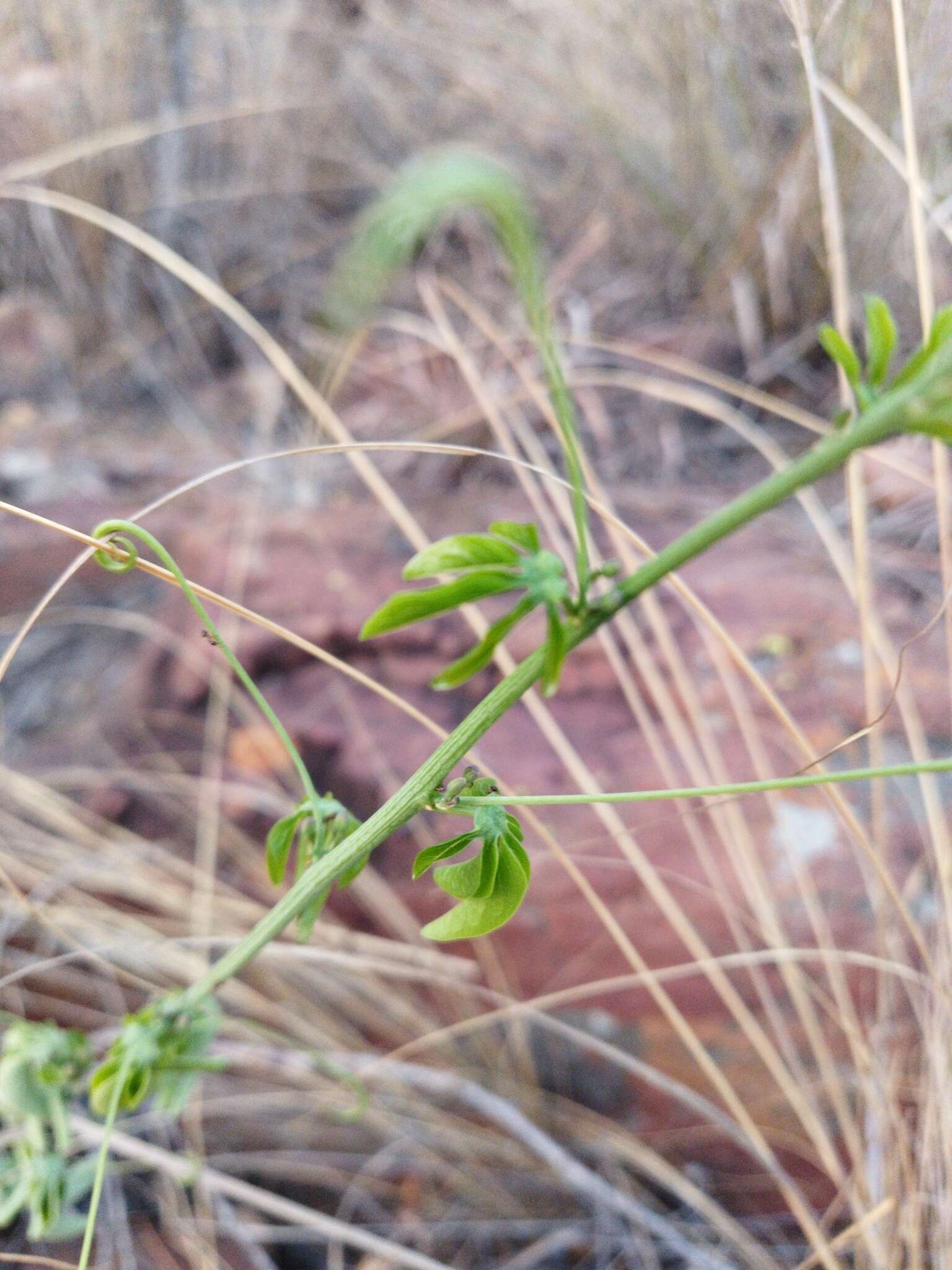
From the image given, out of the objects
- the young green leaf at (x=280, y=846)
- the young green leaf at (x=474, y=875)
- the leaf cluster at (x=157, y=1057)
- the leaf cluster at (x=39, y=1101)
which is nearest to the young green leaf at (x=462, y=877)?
the young green leaf at (x=474, y=875)

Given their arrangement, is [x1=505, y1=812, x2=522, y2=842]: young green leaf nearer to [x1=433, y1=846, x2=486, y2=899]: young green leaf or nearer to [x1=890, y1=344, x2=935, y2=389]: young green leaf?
[x1=433, y1=846, x2=486, y2=899]: young green leaf

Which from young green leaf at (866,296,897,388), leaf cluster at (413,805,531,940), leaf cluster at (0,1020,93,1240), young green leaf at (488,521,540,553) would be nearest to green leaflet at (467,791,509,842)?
leaf cluster at (413,805,531,940)

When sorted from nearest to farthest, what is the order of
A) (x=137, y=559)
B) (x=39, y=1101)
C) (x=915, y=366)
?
(x=915, y=366)
(x=137, y=559)
(x=39, y=1101)

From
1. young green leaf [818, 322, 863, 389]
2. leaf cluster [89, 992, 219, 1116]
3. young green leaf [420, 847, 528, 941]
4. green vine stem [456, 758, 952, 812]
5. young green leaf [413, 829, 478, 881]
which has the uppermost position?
young green leaf [818, 322, 863, 389]

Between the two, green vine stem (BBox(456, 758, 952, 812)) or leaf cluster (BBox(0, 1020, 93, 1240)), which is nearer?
green vine stem (BBox(456, 758, 952, 812))

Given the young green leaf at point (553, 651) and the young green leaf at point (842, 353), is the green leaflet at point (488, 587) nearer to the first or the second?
the young green leaf at point (553, 651)

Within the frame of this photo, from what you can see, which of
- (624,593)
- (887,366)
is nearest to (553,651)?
(624,593)

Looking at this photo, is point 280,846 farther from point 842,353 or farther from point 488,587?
point 842,353
